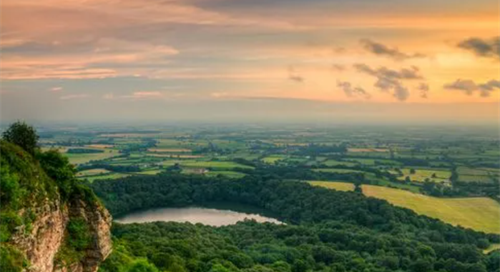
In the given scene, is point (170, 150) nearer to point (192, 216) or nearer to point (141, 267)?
point (192, 216)

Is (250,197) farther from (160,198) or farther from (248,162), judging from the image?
(248,162)

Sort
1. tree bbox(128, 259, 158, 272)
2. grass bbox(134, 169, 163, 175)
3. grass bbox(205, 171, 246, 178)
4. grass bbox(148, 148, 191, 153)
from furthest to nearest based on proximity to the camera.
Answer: grass bbox(148, 148, 191, 153)
grass bbox(134, 169, 163, 175)
grass bbox(205, 171, 246, 178)
tree bbox(128, 259, 158, 272)

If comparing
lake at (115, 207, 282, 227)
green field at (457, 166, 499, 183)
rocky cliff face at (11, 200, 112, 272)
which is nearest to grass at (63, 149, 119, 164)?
lake at (115, 207, 282, 227)

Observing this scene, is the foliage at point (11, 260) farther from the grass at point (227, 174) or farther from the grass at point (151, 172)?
the grass at point (151, 172)

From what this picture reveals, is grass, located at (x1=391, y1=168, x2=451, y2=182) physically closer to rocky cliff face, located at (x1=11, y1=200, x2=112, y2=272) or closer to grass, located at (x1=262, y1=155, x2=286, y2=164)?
grass, located at (x1=262, y1=155, x2=286, y2=164)

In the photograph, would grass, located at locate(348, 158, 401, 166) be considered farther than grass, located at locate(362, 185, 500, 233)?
Yes

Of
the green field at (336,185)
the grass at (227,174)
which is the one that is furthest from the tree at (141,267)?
the grass at (227,174)

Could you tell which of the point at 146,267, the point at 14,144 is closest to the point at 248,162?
the point at 146,267
